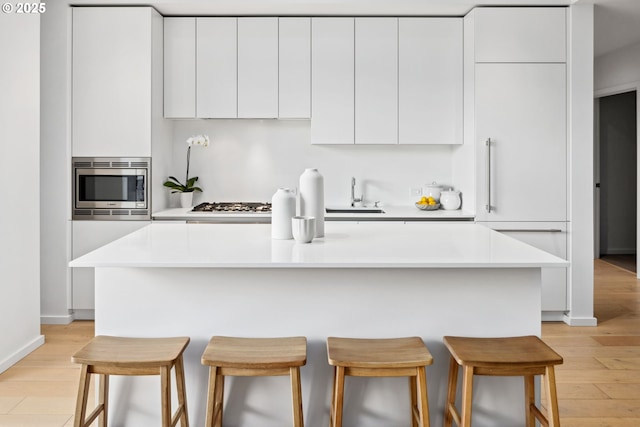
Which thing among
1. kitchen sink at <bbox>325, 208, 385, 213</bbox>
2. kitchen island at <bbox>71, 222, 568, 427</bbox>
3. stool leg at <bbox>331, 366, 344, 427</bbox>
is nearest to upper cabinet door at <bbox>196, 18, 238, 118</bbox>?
kitchen sink at <bbox>325, 208, 385, 213</bbox>

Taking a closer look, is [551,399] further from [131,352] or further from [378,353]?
[131,352]

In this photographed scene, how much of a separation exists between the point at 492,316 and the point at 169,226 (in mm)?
1895

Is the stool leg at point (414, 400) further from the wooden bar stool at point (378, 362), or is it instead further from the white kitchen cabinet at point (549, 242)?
the white kitchen cabinet at point (549, 242)

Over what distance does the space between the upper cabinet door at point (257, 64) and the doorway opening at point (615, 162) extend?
4968 mm

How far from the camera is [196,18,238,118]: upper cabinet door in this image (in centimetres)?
468

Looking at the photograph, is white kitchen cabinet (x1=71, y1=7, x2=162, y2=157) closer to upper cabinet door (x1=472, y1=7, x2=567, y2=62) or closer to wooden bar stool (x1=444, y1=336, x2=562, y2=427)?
upper cabinet door (x1=472, y1=7, x2=567, y2=62)

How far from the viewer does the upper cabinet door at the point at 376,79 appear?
4680 millimetres

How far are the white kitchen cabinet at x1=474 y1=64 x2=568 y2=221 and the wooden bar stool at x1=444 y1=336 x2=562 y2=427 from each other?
89.9 inches

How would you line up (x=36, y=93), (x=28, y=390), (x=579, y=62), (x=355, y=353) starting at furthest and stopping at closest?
(x=579, y=62) < (x=36, y=93) < (x=28, y=390) < (x=355, y=353)

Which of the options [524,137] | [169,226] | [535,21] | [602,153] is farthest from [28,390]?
[602,153]

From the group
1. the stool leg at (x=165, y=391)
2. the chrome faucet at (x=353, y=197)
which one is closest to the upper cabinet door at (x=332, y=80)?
the chrome faucet at (x=353, y=197)

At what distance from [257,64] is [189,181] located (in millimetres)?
1162

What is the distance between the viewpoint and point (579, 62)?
14.4 feet

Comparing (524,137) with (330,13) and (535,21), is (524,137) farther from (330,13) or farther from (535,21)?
(330,13)
